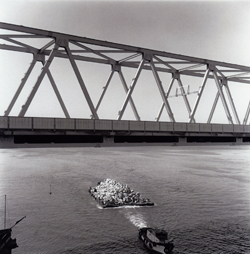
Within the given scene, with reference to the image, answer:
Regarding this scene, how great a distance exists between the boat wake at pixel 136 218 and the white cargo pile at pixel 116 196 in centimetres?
282

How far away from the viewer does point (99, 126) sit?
104ft

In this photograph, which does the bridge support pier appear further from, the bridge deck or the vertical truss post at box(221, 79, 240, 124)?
the vertical truss post at box(221, 79, 240, 124)

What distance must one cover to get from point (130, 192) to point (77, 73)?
17.1m

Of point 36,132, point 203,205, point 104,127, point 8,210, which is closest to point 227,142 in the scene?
point 203,205

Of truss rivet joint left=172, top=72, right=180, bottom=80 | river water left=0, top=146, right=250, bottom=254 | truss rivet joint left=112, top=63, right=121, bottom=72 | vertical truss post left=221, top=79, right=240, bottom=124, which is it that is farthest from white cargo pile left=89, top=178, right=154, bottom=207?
truss rivet joint left=172, top=72, right=180, bottom=80

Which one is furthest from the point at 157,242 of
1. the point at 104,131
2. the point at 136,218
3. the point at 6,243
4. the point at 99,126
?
the point at 99,126

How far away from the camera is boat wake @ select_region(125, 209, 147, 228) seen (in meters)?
26.4

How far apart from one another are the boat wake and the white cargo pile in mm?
2816

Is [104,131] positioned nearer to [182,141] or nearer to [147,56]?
[182,141]

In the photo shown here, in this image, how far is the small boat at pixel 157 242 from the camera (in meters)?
20.1

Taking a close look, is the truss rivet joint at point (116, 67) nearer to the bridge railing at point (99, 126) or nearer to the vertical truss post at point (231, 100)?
the bridge railing at point (99, 126)

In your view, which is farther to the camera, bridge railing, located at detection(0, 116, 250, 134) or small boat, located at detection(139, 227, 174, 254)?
bridge railing, located at detection(0, 116, 250, 134)

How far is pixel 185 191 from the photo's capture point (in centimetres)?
4141

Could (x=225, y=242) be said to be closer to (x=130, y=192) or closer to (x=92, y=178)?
(x=130, y=192)
